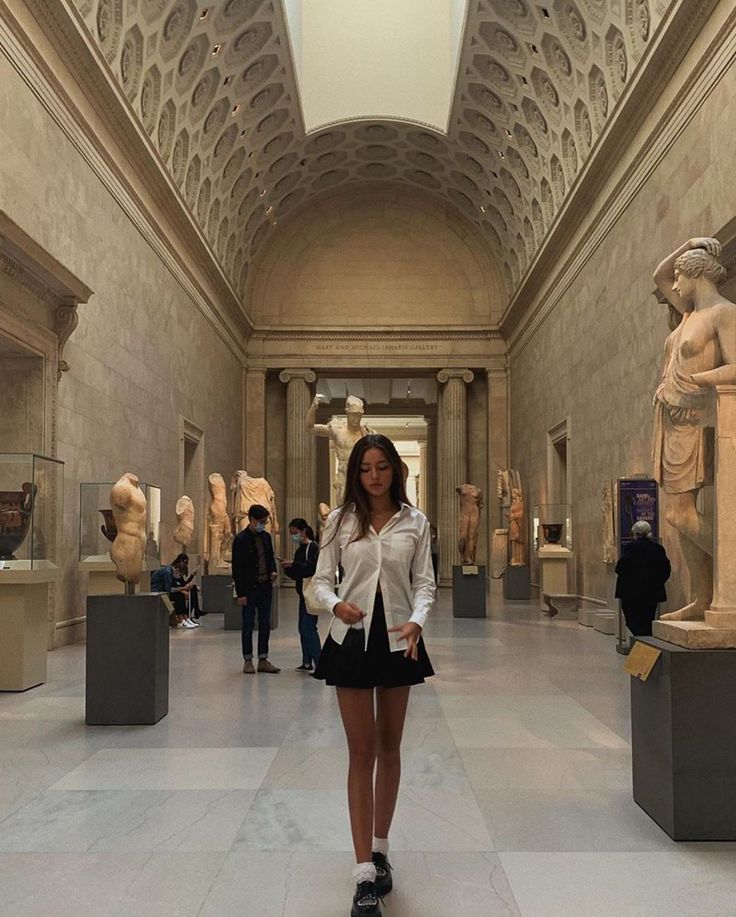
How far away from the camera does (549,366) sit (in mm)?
22812

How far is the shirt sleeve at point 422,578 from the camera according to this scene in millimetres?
3824

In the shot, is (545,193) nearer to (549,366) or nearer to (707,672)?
(549,366)

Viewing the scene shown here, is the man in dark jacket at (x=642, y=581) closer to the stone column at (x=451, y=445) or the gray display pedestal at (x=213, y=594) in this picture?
the gray display pedestal at (x=213, y=594)

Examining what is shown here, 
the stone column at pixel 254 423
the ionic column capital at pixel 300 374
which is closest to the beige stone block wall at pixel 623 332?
the ionic column capital at pixel 300 374

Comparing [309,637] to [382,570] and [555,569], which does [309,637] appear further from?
[555,569]

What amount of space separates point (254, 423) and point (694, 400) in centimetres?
2504

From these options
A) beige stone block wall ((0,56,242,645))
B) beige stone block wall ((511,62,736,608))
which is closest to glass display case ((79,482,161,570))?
beige stone block wall ((0,56,242,645))

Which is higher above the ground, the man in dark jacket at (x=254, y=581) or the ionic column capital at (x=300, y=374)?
the ionic column capital at (x=300, y=374)

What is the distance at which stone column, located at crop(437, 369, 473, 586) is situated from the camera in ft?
95.9

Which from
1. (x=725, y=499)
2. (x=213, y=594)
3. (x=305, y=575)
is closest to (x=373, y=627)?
(x=725, y=499)

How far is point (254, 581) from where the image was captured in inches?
400

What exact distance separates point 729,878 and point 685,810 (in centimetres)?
51

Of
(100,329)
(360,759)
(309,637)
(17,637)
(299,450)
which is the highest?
(100,329)

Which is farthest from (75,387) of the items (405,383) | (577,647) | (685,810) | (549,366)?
(405,383)
